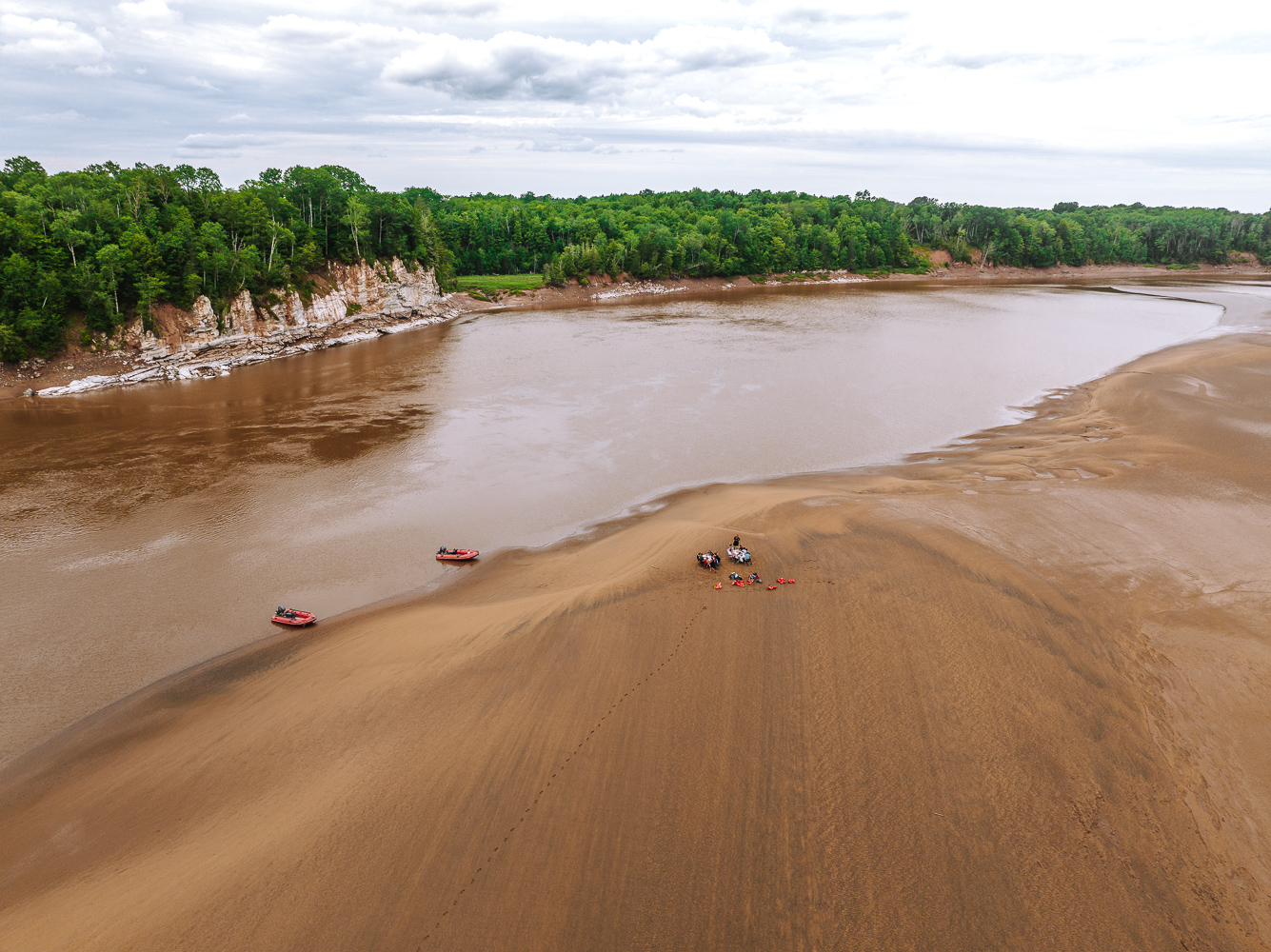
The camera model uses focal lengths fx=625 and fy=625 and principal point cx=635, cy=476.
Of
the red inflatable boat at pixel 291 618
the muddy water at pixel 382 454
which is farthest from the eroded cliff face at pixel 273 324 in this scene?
the red inflatable boat at pixel 291 618

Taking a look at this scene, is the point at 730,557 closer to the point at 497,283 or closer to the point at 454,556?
the point at 454,556

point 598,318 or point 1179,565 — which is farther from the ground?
point 598,318

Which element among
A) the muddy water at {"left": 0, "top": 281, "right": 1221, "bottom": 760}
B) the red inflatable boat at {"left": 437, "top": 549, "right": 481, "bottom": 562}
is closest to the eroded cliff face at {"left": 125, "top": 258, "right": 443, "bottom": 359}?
the muddy water at {"left": 0, "top": 281, "right": 1221, "bottom": 760}

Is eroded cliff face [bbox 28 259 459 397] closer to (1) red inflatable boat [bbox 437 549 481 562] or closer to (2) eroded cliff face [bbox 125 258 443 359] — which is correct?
(2) eroded cliff face [bbox 125 258 443 359]

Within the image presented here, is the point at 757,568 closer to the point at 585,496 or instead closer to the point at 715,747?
the point at 715,747

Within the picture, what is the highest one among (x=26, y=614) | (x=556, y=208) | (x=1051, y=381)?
(x=556, y=208)

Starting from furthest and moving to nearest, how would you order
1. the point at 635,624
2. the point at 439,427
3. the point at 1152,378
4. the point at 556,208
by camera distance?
1. the point at 556,208
2. the point at 1152,378
3. the point at 439,427
4. the point at 635,624

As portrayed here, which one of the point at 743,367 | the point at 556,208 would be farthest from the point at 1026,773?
the point at 556,208
